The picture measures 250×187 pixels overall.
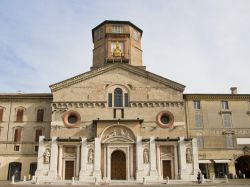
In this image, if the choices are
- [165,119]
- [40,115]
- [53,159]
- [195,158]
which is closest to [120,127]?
[165,119]

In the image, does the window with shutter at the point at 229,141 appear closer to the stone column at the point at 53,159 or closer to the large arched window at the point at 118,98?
the large arched window at the point at 118,98

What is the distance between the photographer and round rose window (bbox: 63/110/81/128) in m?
35.2

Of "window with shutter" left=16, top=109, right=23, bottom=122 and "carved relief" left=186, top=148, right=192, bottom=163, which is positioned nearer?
"carved relief" left=186, top=148, right=192, bottom=163

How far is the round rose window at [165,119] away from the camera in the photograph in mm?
35531

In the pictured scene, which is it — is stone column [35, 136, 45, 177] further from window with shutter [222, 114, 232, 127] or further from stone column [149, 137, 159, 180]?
window with shutter [222, 114, 232, 127]

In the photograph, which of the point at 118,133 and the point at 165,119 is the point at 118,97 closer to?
the point at 118,133

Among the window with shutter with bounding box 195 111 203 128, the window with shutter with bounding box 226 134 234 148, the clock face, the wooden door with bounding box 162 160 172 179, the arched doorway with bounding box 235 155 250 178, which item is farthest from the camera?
the clock face

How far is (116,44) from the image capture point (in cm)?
4222

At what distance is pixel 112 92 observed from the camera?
3672 cm

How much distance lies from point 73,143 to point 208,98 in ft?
65.6

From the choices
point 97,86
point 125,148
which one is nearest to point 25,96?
point 97,86

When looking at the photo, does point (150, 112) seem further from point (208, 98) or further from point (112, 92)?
point (208, 98)

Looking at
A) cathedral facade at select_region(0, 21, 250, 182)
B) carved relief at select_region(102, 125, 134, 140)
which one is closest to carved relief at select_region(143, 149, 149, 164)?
cathedral facade at select_region(0, 21, 250, 182)

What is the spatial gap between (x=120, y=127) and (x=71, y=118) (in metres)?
6.34
